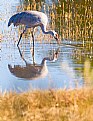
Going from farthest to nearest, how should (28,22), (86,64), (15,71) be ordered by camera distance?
(28,22)
(86,64)
(15,71)

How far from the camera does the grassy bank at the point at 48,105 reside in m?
5.30

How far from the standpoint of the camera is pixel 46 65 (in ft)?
28.3

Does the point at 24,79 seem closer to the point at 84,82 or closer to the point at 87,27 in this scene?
the point at 84,82

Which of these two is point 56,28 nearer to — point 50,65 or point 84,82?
point 50,65

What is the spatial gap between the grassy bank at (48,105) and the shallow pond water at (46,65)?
1.89 ft

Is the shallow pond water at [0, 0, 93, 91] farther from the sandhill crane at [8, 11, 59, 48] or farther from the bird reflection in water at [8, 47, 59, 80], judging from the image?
the sandhill crane at [8, 11, 59, 48]

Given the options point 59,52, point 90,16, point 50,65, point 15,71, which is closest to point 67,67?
point 50,65

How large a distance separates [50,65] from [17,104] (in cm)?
288

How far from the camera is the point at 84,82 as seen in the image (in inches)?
287

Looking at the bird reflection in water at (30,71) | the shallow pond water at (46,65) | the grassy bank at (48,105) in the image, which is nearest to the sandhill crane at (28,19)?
the shallow pond water at (46,65)

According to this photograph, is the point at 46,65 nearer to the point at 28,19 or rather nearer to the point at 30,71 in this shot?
the point at 30,71

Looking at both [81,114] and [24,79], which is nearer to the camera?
[81,114]

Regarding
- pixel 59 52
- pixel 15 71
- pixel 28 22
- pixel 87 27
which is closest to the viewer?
pixel 15 71

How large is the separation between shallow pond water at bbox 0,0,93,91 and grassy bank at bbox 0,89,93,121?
576mm
